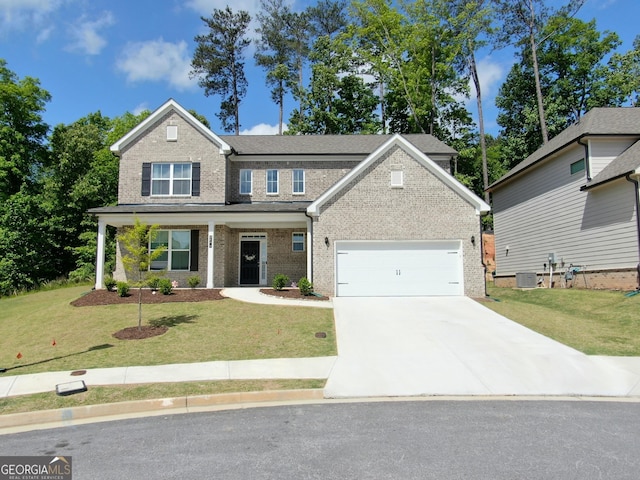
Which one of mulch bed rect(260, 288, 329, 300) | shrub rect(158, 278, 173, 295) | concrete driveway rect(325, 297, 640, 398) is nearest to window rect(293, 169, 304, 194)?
mulch bed rect(260, 288, 329, 300)

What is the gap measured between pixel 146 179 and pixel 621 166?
19.7 m

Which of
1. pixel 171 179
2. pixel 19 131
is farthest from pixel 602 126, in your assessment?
pixel 19 131

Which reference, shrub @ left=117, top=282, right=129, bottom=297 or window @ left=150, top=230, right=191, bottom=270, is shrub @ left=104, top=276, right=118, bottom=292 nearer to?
shrub @ left=117, top=282, right=129, bottom=297

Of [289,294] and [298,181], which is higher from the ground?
[298,181]

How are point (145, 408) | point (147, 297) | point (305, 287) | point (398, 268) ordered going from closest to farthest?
1. point (145, 408)
2. point (147, 297)
3. point (305, 287)
4. point (398, 268)

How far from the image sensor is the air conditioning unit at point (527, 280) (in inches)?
822

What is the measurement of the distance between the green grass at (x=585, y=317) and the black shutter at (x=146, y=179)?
50.5ft

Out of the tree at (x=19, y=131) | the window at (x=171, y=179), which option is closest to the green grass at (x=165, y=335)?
the window at (x=171, y=179)

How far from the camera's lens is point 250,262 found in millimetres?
20828

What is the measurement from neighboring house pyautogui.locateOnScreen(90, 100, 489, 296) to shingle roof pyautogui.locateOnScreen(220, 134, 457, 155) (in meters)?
0.06

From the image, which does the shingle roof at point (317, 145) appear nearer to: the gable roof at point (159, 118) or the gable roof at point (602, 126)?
→ the gable roof at point (159, 118)

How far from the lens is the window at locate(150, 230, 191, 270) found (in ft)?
63.9

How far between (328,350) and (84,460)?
596cm

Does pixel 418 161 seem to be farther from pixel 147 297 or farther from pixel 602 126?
pixel 147 297
